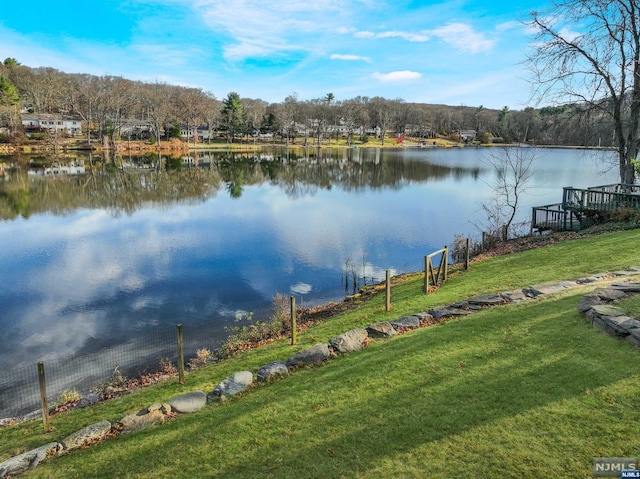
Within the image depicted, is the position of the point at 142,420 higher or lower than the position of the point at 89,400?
higher

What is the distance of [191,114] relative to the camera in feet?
339

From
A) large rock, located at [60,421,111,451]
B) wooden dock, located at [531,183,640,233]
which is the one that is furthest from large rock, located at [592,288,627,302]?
wooden dock, located at [531,183,640,233]

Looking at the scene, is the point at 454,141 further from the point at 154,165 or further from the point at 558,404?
the point at 558,404

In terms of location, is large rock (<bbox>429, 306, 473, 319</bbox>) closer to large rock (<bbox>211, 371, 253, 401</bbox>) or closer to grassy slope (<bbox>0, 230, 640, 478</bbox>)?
grassy slope (<bbox>0, 230, 640, 478</bbox>)

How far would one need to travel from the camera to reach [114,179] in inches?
1921

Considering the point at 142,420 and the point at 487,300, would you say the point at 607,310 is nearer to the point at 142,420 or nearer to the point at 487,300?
the point at 487,300

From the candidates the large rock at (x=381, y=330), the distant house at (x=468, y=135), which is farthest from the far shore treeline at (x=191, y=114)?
the large rock at (x=381, y=330)

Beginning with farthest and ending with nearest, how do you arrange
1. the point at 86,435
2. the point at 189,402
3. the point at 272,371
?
the point at 272,371 → the point at 189,402 → the point at 86,435

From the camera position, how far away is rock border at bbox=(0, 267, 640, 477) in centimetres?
642

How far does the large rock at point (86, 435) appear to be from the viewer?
251 inches

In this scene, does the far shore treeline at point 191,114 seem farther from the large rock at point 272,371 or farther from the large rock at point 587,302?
the large rock at point 272,371

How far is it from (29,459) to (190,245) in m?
18.4

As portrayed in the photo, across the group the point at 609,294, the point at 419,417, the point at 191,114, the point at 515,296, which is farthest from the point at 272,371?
the point at 191,114

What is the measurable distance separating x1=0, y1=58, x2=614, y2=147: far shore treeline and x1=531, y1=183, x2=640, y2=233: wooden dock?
4592 cm
